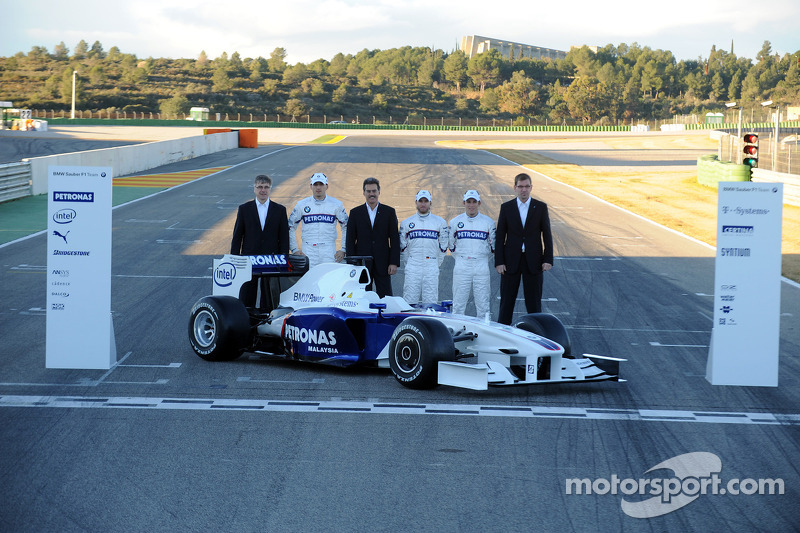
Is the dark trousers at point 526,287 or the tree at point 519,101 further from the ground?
the tree at point 519,101

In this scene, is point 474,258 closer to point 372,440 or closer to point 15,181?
point 372,440

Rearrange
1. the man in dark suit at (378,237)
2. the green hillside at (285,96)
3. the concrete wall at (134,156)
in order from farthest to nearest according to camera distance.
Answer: the green hillside at (285,96) < the concrete wall at (134,156) < the man in dark suit at (378,237)

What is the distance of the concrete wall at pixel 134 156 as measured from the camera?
93.3 feet

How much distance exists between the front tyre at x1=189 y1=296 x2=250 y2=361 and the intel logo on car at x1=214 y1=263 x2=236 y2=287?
59 cm

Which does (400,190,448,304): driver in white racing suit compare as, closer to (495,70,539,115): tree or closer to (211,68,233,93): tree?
(211,68,233,93): tree

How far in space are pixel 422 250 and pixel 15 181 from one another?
19.5 metres

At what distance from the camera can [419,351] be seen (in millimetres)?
8500

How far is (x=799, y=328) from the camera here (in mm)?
12430

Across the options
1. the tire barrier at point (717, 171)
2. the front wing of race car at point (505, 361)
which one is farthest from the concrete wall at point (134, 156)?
the tire barrier at point (717, 171)

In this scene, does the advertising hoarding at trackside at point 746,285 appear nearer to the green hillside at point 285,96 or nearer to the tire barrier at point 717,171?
the tire barrier at point 717,171

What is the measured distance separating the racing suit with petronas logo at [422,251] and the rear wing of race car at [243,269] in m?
1.58

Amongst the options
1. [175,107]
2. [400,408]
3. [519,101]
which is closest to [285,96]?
[175,107]

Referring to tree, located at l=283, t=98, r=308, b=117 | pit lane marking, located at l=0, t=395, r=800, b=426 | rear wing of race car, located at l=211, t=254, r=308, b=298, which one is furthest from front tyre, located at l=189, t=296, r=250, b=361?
tree, located at l=283, t=98, r=308, b=117

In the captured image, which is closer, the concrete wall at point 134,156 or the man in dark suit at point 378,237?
the man in dark suit at point 378,237
